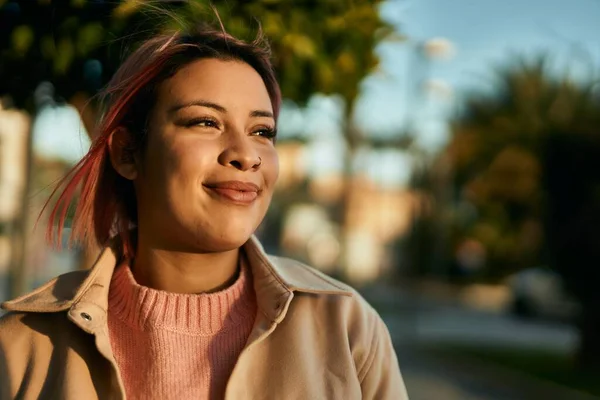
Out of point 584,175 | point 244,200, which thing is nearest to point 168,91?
point 244,200

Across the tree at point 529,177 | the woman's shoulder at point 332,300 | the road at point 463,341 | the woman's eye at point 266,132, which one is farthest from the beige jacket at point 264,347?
the tree at point 529,177

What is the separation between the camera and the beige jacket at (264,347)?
6.75 ft

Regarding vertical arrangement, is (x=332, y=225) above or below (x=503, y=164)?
below

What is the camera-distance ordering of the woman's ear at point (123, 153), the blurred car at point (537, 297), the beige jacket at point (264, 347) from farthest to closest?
the blurred car at point (537, 297)
the woman's ear at point (123, 153)
the beige jacket at point (264, 347)

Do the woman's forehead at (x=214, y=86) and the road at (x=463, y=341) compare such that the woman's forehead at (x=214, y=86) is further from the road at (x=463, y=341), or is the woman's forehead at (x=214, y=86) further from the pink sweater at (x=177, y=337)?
the road at (x=463, y=341)

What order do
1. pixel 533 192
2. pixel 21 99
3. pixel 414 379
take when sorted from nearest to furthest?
pixel 21 99 < pixel 414 379 < pixel 533 192

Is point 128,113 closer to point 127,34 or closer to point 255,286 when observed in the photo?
point 255,286

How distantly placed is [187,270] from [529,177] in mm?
28559

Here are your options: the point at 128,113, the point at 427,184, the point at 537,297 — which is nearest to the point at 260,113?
the point at 128,113

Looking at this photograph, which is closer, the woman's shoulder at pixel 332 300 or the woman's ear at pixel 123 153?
the woman's shoulder at pixel 332 300

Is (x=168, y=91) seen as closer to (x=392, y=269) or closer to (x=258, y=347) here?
(x=258, y=347)

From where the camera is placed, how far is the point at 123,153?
231 centimetres

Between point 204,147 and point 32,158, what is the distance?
Result: 5.59 metres

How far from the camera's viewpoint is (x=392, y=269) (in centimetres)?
4581
